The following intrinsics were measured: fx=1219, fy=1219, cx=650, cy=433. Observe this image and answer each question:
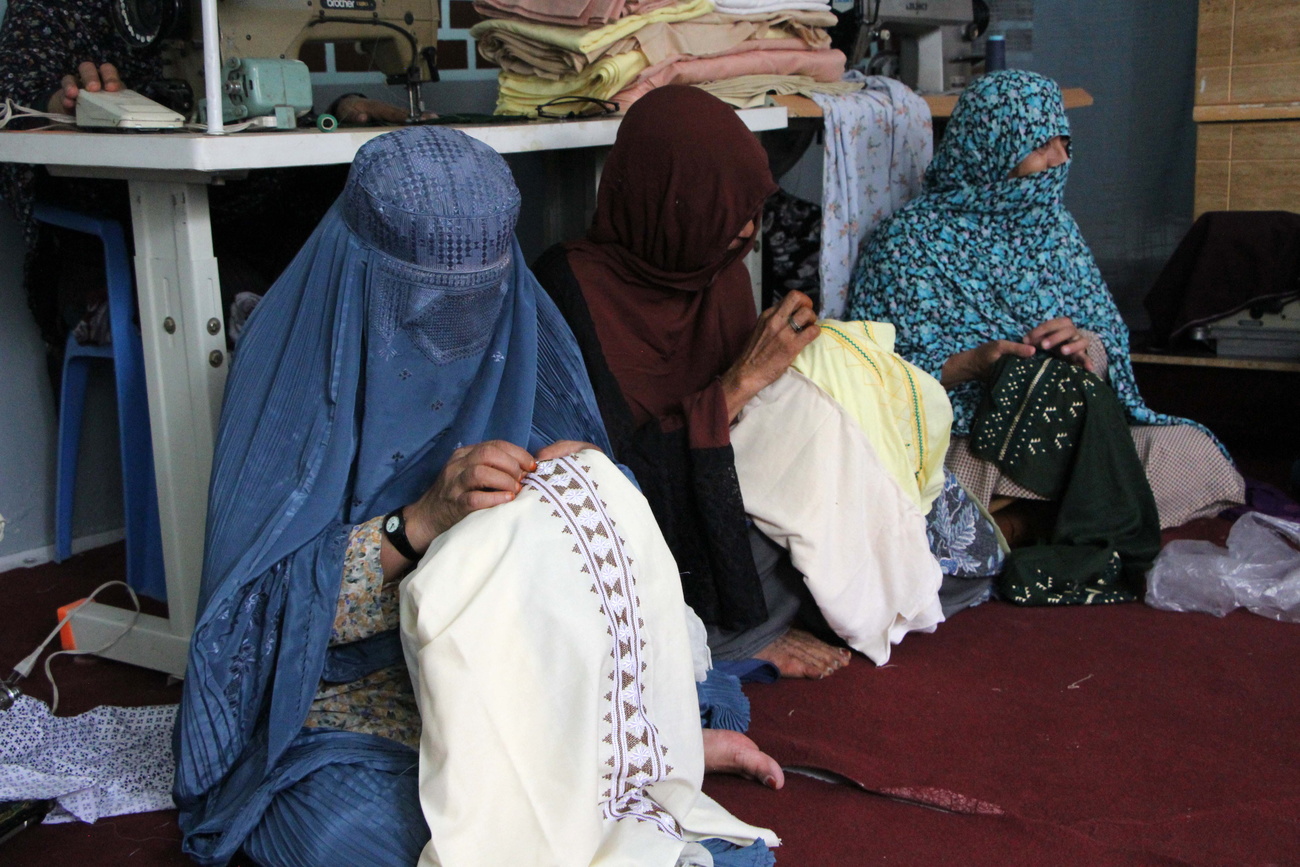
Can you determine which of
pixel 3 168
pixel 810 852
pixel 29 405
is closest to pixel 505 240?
pixel 810 852

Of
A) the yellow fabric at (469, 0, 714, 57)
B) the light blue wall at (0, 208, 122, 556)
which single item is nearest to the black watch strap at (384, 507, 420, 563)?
the yellow fabric at (469, 0, 714, 57)

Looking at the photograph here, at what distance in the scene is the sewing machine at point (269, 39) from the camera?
6.62ft

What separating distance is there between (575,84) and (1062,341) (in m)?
1.23

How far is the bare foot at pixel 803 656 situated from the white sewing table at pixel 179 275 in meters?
1.06

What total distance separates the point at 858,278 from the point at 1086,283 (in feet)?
1.88

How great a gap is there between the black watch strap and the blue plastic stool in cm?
110

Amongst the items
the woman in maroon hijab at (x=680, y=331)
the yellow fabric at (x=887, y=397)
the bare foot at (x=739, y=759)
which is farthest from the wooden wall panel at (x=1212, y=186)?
the bare foot at (x=739, y=759)

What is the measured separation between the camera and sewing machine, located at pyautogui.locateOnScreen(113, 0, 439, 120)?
202cm

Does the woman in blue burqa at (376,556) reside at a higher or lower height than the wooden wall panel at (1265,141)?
lower

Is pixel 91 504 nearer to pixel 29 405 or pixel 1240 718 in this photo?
pixel 29 405

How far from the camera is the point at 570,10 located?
8.25ft

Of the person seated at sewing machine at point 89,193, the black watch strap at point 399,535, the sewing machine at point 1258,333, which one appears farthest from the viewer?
the sewing machine at point 1258,333

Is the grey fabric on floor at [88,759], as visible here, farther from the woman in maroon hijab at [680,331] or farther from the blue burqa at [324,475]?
the woman in maroon hijab at [680,331]

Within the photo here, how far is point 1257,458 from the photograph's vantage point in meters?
3.66
